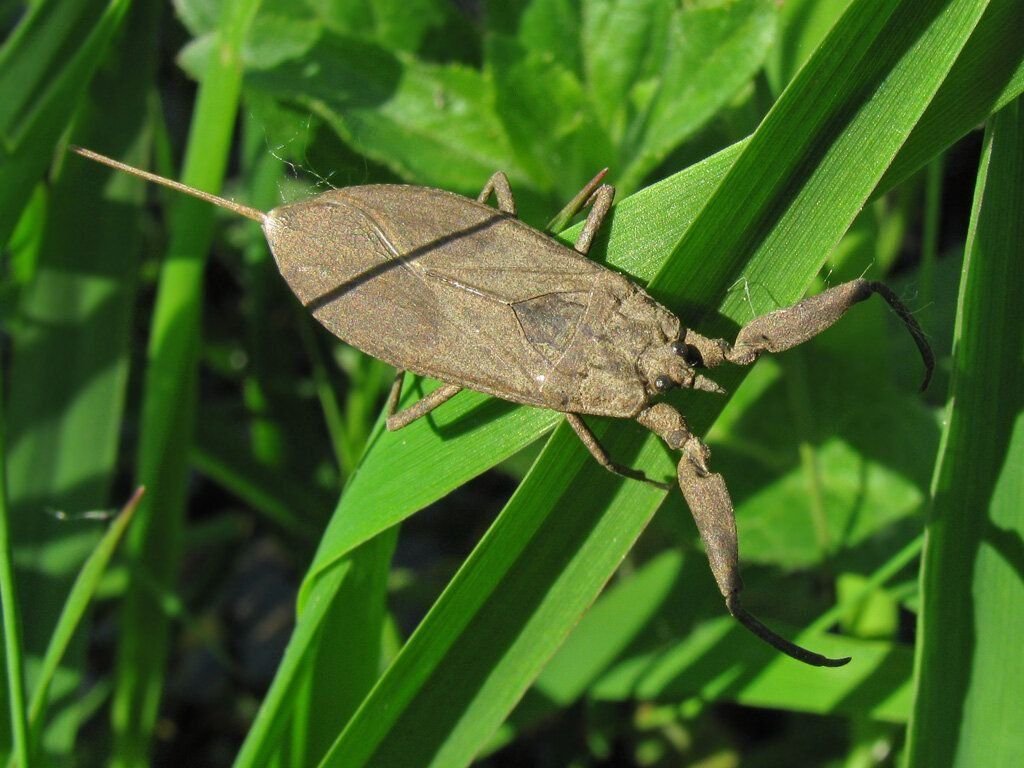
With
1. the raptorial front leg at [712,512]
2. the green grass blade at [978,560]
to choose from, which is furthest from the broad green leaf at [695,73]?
the green grass blade at [978,560]

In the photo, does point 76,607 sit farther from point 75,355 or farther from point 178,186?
point 178,186

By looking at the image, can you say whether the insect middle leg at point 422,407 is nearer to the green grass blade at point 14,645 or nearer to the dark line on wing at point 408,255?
the dark line on wing at point 408,255

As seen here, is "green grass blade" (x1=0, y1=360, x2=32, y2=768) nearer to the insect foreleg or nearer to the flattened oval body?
the flattened oval body

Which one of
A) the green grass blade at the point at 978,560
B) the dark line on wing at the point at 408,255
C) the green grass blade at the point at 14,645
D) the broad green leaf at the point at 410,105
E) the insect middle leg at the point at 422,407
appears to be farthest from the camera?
the broad green leaf at the point at 410,105

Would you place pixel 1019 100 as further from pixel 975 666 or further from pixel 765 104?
pixel 975 666

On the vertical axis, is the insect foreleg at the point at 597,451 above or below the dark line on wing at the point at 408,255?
below

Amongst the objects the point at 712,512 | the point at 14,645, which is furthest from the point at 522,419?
the point at 14,645

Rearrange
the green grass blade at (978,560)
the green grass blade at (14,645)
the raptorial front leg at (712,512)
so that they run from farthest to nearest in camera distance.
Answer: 1. the green grass blade at (14,645)
2. the green grass blade at (978,560)
3. the raptorial front leg at (712,512)

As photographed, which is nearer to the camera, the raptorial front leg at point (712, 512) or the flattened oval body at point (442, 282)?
the raptorial front leg at point (712, 512)

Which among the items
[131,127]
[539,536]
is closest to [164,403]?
[131,127]
